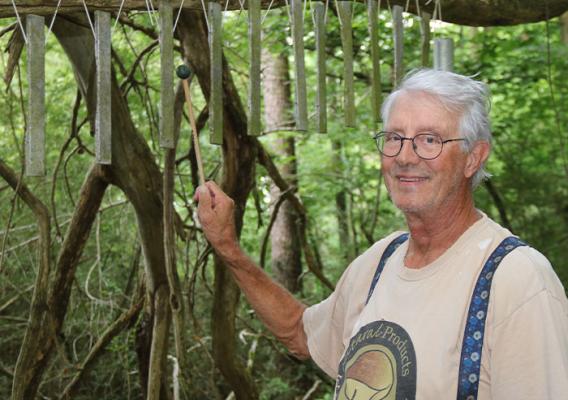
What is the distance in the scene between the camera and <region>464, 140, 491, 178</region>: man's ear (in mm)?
1790

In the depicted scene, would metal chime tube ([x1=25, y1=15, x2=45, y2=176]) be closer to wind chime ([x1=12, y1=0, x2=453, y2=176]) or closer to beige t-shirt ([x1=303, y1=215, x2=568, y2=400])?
wind chime ([x1=12, y1=0, x2=453, y2=176])

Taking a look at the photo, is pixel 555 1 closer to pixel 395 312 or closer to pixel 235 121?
pixel 235 121

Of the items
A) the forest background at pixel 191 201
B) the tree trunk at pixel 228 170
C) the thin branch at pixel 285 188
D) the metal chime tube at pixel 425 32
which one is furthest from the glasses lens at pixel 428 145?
the thin branch at pixel 285 188

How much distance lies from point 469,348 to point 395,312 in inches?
8.4

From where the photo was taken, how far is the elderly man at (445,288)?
1.51 meters

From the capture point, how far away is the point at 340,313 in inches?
83.1

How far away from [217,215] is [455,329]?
81 centimetres

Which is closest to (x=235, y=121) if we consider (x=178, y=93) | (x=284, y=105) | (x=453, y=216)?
(x=178, y=93)

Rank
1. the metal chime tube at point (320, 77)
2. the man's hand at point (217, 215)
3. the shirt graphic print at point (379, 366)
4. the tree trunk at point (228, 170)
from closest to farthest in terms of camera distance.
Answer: the shirt graphic print at point (379, 366) < the man's hand at point (217, 215) < the metal chime tube at point (320, 77) < the tree trunk at point (228, 170)

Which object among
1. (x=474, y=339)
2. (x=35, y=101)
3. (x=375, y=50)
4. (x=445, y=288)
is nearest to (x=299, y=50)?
(x=375, y=50)

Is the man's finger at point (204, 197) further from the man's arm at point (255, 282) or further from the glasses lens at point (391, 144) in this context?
the glasses lens at point (391, 144)

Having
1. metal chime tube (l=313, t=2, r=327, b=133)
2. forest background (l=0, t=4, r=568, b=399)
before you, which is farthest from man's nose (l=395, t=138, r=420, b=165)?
forest background (l=0, t=4, r=568, b=399)

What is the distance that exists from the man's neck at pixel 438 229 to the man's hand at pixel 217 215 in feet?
1.88

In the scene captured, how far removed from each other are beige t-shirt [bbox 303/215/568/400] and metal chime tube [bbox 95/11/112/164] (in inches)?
30.9
